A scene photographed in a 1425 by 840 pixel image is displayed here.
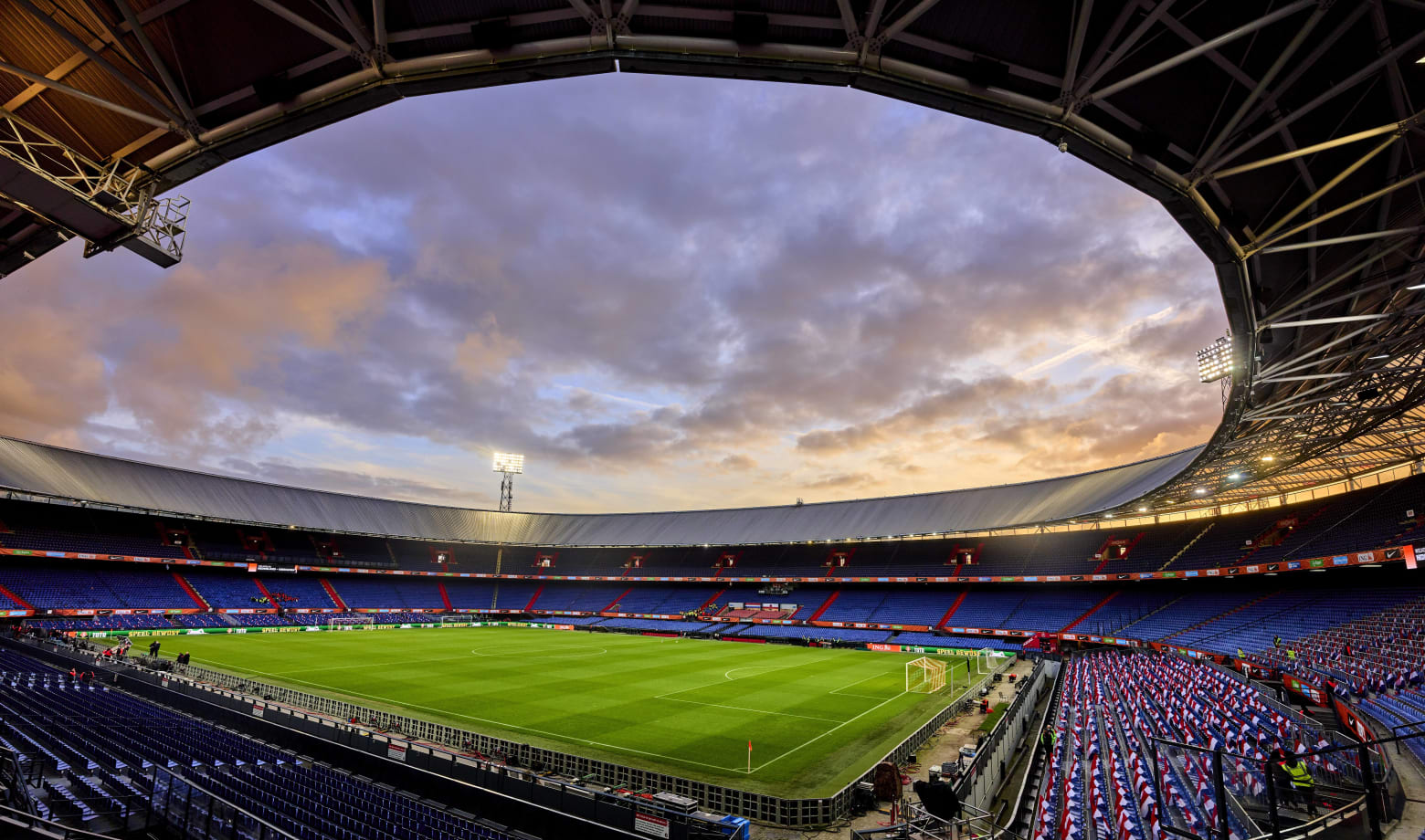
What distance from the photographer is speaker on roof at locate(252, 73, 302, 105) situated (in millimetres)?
9555

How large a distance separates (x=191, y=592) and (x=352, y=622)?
13360mm

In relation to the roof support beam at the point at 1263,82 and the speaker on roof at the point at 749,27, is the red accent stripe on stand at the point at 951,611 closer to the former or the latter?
the roof support beam at the point at 1263,82

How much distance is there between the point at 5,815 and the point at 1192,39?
20.8m

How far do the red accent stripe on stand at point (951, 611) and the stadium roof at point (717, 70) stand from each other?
4965 cm

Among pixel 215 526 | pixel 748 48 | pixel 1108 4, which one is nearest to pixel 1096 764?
pixel 1108 4

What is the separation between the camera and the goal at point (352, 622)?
62.1 m

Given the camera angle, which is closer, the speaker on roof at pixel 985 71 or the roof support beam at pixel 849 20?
the roof support beam at pixel 849 20

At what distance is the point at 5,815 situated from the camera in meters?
9.91

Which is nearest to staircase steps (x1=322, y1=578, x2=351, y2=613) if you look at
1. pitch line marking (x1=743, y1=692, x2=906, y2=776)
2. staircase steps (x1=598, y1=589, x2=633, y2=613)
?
staircase steps (x1=598, y1=589, x2=633, y2=613)

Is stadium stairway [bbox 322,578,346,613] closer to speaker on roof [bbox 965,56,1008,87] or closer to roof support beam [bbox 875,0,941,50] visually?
roof support beam [bbox 875,0,941,50]

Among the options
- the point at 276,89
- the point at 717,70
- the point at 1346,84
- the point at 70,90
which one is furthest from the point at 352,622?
the point at 1346,84

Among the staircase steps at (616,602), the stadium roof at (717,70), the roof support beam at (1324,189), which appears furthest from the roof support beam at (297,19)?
the staircase steps at (616,602)

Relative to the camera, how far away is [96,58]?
801cm

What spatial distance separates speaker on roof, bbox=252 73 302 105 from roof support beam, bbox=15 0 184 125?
1236mm
